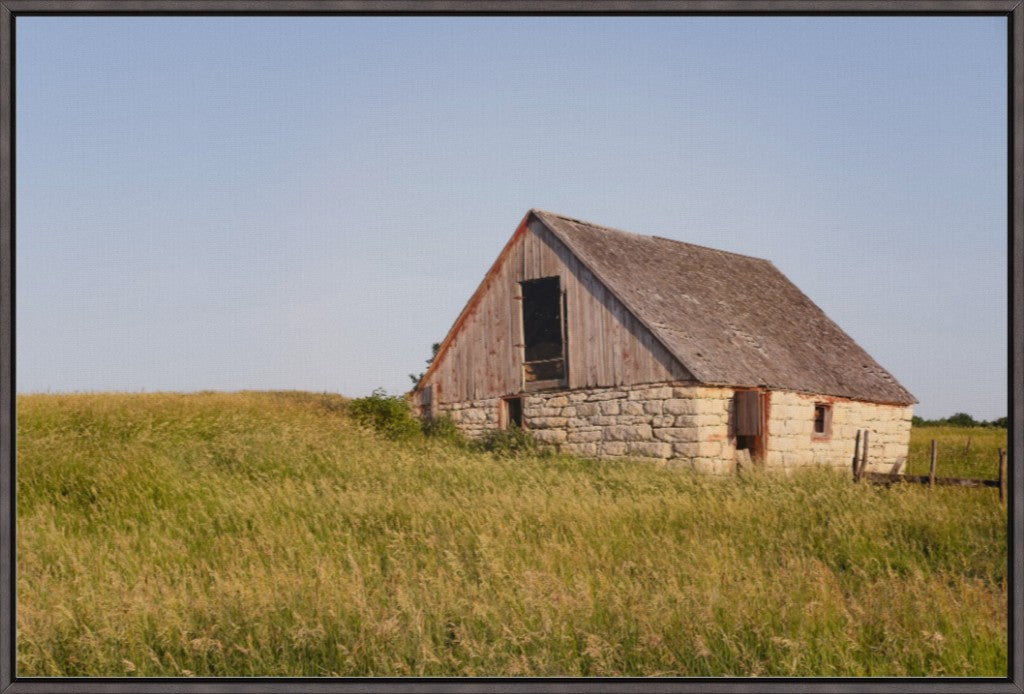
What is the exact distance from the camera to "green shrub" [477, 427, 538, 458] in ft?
65.8

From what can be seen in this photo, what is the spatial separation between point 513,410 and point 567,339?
2.49 m

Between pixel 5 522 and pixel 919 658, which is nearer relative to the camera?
pixel 5 522

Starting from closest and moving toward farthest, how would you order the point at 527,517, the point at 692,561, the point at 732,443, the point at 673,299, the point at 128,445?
1. the point at 692,561
2. the point at 527,517
3. the point at 128,445
4. the point at 732,443
5. the point at 673,299

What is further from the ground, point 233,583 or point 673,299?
point 673,299

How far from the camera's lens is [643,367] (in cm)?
1909

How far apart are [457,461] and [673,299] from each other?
27.8 ft

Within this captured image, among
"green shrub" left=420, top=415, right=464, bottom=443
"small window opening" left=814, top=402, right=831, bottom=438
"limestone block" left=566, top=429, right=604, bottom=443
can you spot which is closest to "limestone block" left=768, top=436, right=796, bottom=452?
"small window opening" left=814, top=402, right=831, bottom=438

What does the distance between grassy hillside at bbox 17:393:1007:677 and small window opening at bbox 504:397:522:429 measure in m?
6.17

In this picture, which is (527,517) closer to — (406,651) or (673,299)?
(406,651)

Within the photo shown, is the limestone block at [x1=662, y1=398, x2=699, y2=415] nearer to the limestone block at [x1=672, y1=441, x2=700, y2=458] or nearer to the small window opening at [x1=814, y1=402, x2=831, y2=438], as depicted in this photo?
the limestone block at [x1=672, y1=441, x2=700, y2=458]

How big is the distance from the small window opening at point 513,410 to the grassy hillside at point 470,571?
6.17 m

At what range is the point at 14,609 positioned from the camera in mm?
4832

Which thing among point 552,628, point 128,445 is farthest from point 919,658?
point 128,445

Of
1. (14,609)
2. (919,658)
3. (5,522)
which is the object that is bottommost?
(919,658)
